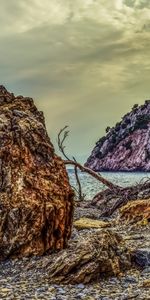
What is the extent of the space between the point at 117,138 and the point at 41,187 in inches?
4744

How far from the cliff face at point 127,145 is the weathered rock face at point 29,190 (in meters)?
114

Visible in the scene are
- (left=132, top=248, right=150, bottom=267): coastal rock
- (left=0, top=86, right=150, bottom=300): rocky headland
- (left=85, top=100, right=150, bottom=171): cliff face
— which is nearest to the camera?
(left=0, top=86, right=150, bottom=300): rocky headland

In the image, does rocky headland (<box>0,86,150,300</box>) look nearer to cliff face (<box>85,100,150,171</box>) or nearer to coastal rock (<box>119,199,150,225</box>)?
coastal rock (<box>119,199,150,225</box>)

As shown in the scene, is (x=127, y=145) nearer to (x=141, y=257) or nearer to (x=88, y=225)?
(x=88, y=225)

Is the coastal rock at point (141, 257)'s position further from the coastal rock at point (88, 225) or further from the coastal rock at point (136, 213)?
the coastal rock at point (136, 213)

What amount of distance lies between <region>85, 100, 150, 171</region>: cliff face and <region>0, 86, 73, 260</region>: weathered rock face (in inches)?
4506

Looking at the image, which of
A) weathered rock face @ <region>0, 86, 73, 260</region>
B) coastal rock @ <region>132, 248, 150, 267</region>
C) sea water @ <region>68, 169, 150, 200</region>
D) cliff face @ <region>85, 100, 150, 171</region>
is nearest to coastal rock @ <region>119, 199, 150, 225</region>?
weathered rock face @ <region>0, 86, 73, 260</region>

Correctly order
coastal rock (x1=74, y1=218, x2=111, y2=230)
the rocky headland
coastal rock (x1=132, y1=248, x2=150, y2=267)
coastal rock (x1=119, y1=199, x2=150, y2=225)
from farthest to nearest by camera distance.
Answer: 1. coastal rock (x1=119, y1=199, x2=150, y2=225)
2. coastal rock (x1=74, y1=218, x2=111, y2=230)
3. coastal rock (x1=132, y1=248, x2=150, y2=267)
4. the rocky headland

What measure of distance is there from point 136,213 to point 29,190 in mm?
5789

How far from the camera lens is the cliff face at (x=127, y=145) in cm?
12719

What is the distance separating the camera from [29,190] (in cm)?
1005

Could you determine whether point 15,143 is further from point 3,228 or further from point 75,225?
point 75,225

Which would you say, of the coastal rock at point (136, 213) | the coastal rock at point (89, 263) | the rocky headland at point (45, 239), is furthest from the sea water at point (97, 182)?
the coastal rock at point (89, 263)

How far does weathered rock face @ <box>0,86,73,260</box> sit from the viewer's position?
9.48 m
